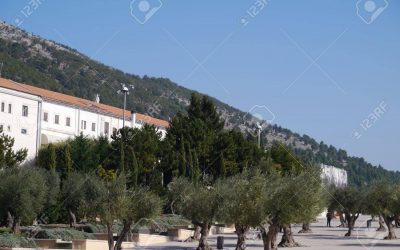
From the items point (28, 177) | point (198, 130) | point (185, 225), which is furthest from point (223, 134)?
point (28, 177)

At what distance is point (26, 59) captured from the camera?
185250mm

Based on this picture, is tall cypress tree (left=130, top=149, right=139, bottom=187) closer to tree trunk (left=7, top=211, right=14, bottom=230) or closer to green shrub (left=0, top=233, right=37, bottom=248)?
tree trunk (left=7, top=211, right=14, bottom=230)

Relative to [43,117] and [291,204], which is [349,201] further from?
[291,204]

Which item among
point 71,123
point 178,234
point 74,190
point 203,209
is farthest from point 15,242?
point 71,123

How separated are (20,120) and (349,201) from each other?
3135cm

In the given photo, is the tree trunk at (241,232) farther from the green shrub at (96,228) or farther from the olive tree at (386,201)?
the olive tree at (386,201)

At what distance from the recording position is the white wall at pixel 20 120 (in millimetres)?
65312

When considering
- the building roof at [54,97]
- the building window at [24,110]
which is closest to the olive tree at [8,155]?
the building window at [24,110]

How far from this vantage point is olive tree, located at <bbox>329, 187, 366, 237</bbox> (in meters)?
62.5

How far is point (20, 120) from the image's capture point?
67375 mm

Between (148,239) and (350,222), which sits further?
(350,222)

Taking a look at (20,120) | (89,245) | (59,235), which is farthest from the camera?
(20,120)

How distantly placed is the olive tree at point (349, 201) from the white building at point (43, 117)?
1053 inches

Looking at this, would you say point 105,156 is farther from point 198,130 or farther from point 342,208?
point 342,208
